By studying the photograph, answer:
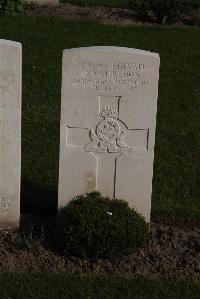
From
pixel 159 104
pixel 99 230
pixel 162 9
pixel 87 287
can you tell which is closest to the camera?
pixel 87 287

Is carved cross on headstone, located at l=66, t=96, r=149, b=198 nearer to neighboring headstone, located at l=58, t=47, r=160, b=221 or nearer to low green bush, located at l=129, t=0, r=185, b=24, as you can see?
neighboring headstone, located at l=58, t=47, r=160, b=221

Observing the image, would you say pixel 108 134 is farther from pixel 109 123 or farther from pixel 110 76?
pixel 110 76

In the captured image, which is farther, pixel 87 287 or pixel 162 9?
pixel 162 9

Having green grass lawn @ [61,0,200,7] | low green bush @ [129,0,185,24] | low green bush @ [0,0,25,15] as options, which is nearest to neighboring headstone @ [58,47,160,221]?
low green bush @ [0,0,25,15]

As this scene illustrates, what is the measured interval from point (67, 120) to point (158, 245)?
1397 mm

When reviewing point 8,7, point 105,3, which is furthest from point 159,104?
point 105,3

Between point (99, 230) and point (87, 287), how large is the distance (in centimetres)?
50

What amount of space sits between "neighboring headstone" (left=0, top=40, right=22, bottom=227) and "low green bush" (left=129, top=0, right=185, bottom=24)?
9.25 meters

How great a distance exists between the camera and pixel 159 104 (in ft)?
34.1

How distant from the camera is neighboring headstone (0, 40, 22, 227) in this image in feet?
19.6

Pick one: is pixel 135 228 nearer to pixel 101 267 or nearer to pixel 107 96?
pixel 101 267

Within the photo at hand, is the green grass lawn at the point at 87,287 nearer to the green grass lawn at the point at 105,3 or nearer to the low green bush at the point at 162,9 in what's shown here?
the low green bush at the point at 162,9

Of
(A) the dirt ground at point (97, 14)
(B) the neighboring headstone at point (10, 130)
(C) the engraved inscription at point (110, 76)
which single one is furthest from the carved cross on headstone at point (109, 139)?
(A) the dirt ground at point (97, 14)

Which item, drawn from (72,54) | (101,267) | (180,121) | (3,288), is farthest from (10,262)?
(180,121)
